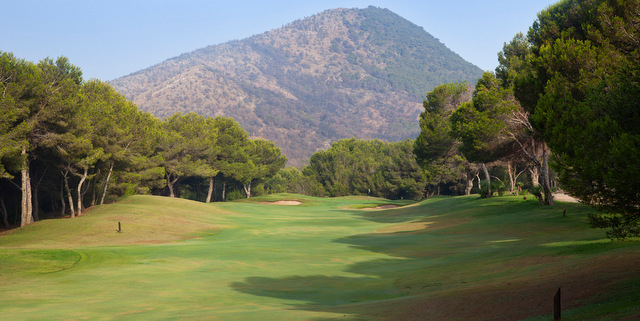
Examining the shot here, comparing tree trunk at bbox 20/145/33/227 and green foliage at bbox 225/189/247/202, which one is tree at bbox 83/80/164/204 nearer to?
tree trunk at bbox 20/145/33/227

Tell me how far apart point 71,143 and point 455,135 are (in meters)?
37.7

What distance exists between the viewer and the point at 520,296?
11797 mm

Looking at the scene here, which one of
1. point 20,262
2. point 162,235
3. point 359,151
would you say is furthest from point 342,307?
point 359,151

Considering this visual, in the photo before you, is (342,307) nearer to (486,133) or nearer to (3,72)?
(486,133)

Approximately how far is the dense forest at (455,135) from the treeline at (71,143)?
0.14 metres

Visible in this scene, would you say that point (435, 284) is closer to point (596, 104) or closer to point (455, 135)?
point (596, 104)

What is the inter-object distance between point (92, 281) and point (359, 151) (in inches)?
4833

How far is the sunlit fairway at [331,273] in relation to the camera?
11805 millimetres

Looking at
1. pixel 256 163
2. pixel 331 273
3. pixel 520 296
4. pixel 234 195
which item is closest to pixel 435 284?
pixel 520 296

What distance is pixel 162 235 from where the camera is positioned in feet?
113

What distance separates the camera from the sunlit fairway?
465 inches

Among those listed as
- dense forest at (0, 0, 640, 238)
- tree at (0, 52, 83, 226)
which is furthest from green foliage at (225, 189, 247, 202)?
tree at (0, 52, 83, 226)

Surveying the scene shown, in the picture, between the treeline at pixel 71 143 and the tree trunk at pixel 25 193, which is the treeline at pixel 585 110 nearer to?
the treeline at pixel 71 143

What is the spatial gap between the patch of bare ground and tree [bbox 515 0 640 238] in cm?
107
